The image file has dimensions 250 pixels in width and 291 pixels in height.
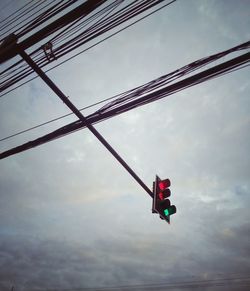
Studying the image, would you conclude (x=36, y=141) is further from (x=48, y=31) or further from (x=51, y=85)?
(x=48, y=31)

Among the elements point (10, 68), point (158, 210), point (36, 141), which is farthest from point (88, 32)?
point (158, 210)

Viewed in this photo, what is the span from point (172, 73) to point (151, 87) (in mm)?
508

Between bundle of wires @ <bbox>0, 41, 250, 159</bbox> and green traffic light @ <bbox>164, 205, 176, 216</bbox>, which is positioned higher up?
bundle of wires @ <bbox>0, 41, 250, 159</bbox>

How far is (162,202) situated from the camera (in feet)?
18.0

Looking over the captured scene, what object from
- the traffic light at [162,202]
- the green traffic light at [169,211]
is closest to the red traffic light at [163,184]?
the traffic light at [162,202]

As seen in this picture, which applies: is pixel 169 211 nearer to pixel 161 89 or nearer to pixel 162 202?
pixel 162 202

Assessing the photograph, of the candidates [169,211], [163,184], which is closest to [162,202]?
A: [169,211]

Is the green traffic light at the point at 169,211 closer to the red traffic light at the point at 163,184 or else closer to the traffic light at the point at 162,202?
the traffic light at the point at 162,202

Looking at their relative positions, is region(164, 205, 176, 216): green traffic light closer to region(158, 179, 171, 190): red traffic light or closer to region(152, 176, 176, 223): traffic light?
region(152, 176, 176, 223): traffic light

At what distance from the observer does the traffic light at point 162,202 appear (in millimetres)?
5433

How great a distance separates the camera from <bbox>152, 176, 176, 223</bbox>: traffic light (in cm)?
543

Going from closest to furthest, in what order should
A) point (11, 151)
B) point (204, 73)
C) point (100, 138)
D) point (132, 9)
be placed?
1. point (204, 73)
2. point (132, 9)
3. point (100, 138)
4. point (11, 151)

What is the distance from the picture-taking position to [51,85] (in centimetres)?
405

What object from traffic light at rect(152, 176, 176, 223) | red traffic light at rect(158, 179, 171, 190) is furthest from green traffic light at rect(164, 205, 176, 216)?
red traffic light at rect(158, 179, 171, 190)
